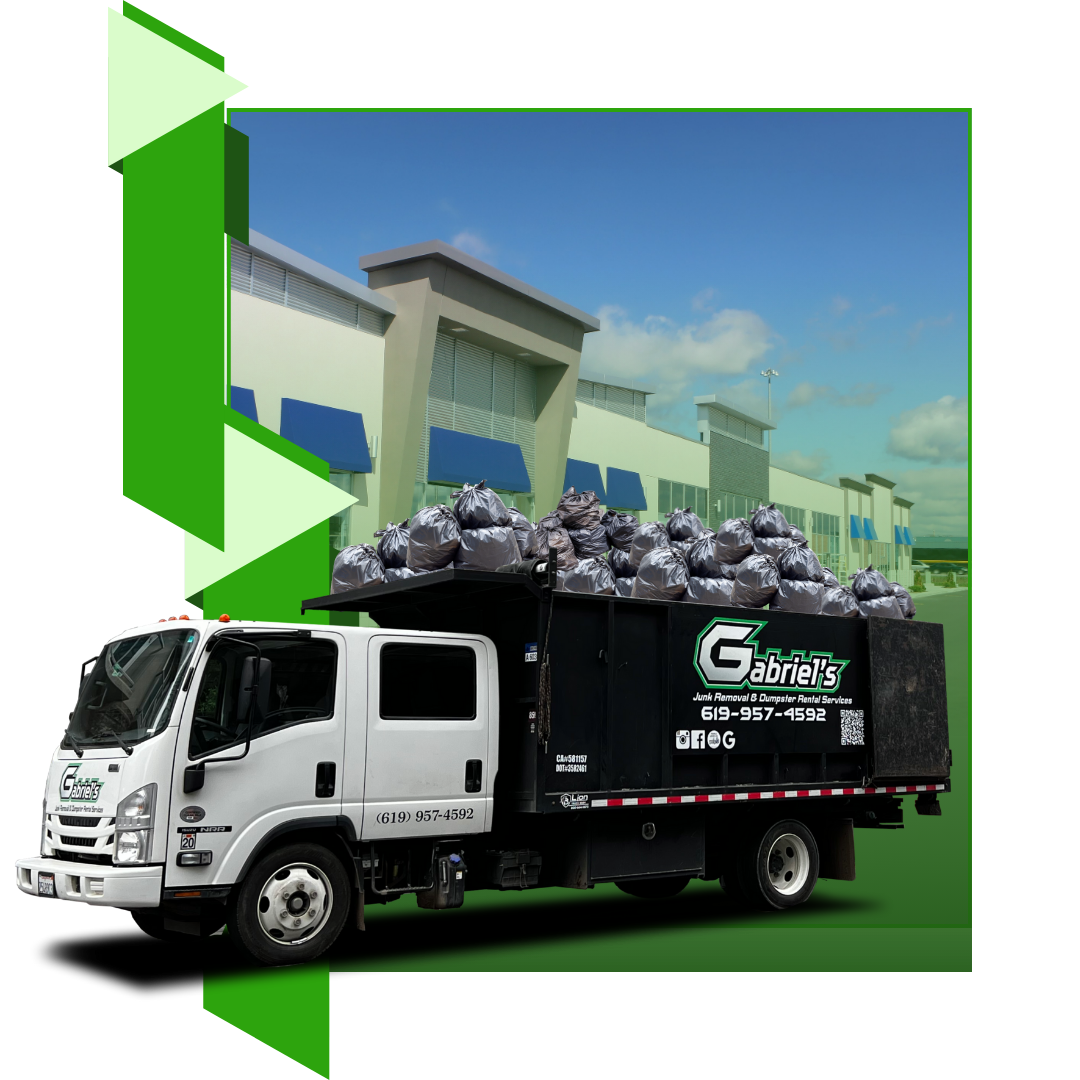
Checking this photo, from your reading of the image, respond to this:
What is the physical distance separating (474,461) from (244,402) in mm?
5240

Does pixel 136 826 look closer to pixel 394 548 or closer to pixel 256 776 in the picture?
pixel 256 776

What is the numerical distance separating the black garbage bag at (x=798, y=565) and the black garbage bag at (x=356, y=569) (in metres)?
3.91

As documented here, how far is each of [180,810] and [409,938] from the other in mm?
2474

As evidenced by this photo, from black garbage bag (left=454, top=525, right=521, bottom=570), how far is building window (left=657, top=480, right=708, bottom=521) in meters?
14.7

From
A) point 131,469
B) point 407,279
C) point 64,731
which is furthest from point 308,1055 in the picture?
point 407,279

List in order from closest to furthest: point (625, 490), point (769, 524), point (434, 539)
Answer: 1. point (434, 539)
2. point (769, 524)
3. point (625, 490)

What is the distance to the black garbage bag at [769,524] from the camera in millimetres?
12273

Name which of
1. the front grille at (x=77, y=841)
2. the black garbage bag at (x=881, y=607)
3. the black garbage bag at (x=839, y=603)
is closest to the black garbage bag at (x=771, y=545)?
the black garbage bag at (x=839, y=603)

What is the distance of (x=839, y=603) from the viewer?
462 inches

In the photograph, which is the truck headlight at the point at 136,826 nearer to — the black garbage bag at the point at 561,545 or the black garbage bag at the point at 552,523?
the black garbage bag at the point at 561,545

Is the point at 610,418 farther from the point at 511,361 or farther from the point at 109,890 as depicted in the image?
the point at 109,890

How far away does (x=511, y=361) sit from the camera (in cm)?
2159

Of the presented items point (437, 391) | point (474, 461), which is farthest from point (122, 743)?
point (474, 461)
